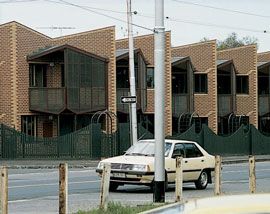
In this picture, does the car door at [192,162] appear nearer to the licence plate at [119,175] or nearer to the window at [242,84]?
the licence plate at [119,175]

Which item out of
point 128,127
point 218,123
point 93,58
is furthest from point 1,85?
point 218,123

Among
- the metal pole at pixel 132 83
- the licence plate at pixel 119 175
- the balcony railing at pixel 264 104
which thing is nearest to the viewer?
the licence plate at pixel 119 175

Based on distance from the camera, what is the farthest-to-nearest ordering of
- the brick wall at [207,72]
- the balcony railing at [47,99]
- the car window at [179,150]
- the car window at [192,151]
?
the brick wall at [207,72], the balcony railing at [47,99], the car window at [192,151], the car window at [179,150]

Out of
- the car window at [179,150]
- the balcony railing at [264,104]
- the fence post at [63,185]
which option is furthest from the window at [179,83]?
the fence post at [63,185]

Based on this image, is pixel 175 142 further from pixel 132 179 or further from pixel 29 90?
pixel 29 90

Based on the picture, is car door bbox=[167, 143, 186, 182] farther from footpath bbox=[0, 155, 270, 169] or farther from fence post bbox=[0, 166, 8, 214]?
footpath bbox=[0, 155, 270, 169]

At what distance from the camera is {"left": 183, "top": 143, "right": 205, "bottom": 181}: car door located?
2142 centimetres

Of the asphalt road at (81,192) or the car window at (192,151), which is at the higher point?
the car window at (192,151)

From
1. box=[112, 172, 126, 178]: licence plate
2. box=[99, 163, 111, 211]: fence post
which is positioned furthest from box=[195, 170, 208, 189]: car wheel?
Answer: box=[99, 163, 111, 211]: fence post

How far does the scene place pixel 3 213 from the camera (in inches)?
475

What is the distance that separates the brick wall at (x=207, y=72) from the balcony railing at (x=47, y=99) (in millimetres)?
13890

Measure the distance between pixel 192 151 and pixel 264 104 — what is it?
4243 cm

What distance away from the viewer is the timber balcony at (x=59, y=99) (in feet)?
152

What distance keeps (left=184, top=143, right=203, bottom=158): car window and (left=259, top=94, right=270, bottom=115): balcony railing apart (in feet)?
136
